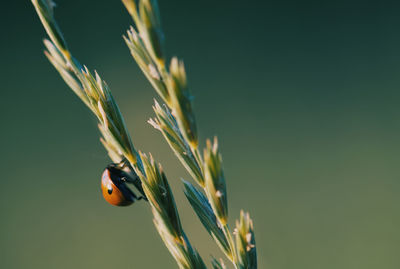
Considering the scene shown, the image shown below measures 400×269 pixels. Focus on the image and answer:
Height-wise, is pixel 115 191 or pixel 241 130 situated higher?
pixel 241 130

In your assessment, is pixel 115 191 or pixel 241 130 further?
pixel 241 130

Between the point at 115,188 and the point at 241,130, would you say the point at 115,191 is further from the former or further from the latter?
the point at 241,130

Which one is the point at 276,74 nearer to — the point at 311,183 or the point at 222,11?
the point at 222,11

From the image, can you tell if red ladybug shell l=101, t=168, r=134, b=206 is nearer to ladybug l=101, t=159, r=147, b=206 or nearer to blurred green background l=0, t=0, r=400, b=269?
ladybug l=101, t=159, r=147, b=206

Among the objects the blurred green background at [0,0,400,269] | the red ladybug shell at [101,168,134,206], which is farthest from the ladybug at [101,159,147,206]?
the blurred green background at [0,0,400,269]

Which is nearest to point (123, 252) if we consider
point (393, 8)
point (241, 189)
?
point (241, 189)

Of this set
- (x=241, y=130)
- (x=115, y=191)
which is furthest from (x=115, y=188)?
(x=241, y=130)
